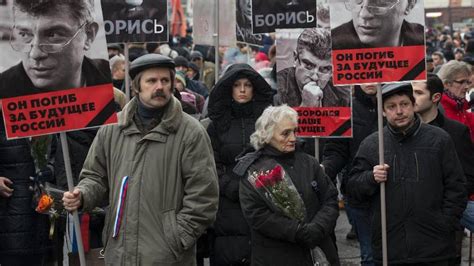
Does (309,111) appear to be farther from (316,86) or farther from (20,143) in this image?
(20,143)

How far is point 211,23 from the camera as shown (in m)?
11.3

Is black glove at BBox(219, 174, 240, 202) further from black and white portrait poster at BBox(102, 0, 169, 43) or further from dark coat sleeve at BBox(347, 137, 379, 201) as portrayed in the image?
black and white portrait poster at BBox(102, 0, 169, 43)

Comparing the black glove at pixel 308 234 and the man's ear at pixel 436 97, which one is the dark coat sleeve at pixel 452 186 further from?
the man's ear at pixel 436 97

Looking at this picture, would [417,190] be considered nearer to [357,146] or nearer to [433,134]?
[433,134]

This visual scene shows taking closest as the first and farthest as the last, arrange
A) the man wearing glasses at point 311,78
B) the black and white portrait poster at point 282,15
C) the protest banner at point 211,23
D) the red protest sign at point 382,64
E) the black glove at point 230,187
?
the red protest sign at point 382,64
the black glove at point 230,187
the man wearing glasses at point 311,78
the black and white portrait poster at point 282,15
the protest banner at point 211,23

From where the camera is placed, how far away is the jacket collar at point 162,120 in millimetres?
5438

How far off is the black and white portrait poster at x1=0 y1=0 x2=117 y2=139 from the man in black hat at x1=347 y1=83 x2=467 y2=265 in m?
1.79

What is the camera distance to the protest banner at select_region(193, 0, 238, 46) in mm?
11258

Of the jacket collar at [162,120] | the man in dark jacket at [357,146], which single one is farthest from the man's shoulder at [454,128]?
the jacket collar at [162,120]

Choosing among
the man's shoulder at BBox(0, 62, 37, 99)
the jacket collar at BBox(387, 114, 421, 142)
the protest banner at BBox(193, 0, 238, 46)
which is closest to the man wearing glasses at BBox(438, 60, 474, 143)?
the jacket collar at BBox(387, 114, 421, 142)

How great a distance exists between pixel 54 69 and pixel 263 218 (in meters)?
1.52

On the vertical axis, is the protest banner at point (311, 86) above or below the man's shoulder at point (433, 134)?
above

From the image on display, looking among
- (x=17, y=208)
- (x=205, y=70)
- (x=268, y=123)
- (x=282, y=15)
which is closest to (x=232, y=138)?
(x=268, y=123)

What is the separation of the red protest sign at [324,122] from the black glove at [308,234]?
1.93 meters
